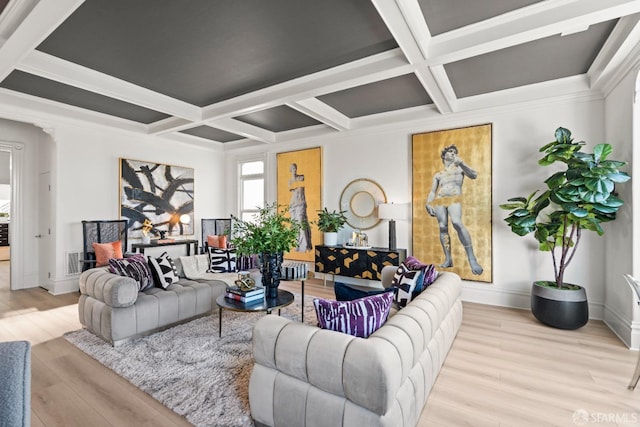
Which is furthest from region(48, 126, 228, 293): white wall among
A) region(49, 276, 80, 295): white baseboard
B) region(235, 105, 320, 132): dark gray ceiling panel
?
region(235, 105, 320, 132): dark gray ceiling panel

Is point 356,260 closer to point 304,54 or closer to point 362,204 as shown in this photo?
point 362,204

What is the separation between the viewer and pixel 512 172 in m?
4.13

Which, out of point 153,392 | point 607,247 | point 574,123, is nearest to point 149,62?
point 153,392

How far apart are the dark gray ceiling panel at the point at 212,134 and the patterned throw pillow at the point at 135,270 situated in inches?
128

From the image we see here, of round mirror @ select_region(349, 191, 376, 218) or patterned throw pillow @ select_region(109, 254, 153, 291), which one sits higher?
round mirror @ select_region(349, 191, 376, 218)

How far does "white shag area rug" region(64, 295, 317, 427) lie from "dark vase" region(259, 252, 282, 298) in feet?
1.63

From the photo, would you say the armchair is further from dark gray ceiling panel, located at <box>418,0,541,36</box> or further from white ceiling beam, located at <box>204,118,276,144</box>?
dark gray ceiling panel, located at <box>418,0,541,36</box>

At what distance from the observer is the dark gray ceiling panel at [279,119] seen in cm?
494

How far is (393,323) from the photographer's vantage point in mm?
1742

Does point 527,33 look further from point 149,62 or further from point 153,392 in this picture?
point 153,392

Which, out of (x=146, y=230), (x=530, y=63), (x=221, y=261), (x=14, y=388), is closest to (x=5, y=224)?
(x=146, y=230)

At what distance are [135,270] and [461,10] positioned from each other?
3889 mm

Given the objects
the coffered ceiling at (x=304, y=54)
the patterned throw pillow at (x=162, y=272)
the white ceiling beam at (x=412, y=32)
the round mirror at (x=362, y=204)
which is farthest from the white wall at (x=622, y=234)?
the patterned throw pillow at (x=162, y=272)

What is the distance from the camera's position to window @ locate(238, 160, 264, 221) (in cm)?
686
